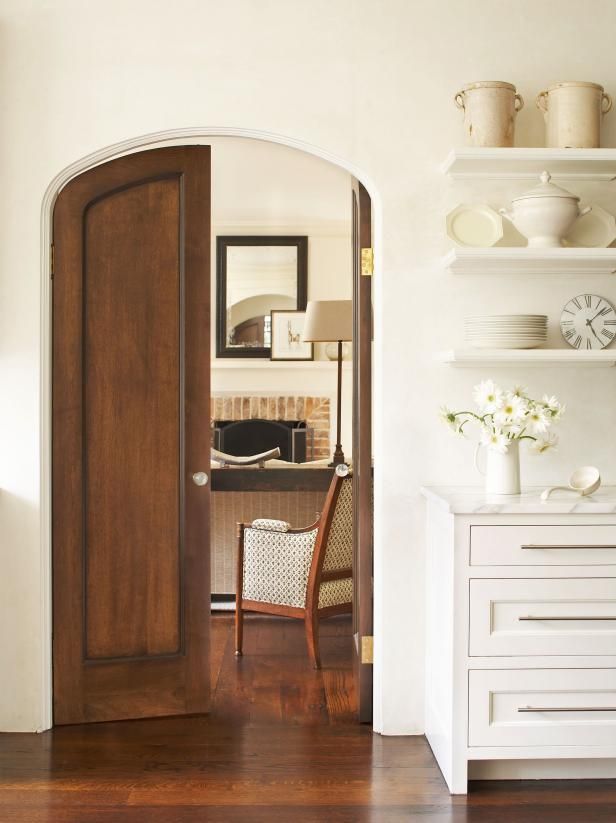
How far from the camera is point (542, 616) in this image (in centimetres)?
293

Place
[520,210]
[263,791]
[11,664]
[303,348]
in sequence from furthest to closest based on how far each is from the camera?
[303,348]
[11,664]
[520,210]
[263,791]

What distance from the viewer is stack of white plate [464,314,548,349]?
321 cm

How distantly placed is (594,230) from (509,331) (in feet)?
1.83

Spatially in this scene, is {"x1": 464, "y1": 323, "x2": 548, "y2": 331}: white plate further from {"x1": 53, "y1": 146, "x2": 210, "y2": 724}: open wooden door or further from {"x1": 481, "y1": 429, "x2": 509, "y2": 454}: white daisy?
{"x1": 53, "y1": 146, "x2": 210, "y2": 724}: open wooden door

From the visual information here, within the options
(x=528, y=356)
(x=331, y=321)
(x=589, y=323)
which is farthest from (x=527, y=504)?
(x=331, y=321)

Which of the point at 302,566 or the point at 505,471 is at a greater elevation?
the point at 505,471

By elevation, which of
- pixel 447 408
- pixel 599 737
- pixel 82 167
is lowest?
pixel 599 737

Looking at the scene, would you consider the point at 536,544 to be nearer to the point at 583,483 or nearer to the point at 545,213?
the point at 583,483

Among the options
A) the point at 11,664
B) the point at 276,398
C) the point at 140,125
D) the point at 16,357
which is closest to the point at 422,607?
the point at 11,664

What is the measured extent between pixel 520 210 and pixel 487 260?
0.21 metres

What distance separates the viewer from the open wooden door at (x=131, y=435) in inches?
138

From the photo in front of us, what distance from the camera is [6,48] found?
3379mm

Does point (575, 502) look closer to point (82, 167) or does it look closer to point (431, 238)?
point (431, 238)

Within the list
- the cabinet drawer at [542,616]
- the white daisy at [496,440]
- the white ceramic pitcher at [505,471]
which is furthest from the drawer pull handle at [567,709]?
the white daisy at [496,440]
